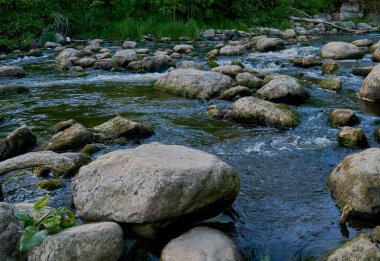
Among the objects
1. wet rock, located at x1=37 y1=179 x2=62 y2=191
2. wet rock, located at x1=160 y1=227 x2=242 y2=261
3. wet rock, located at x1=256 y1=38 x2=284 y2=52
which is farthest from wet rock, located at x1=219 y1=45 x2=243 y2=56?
wet rock, located at x1=160 y1=227 x2=242 y2=261

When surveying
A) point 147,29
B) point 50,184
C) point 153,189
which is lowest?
point 147,29

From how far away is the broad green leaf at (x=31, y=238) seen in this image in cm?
372

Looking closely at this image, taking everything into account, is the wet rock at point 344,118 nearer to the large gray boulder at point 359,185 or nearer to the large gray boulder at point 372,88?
the large gray boulder at point 372,88

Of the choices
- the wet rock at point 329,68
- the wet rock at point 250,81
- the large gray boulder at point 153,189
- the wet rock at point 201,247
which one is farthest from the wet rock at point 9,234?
the wet rock at point 329,68

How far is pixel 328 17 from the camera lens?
3244cm

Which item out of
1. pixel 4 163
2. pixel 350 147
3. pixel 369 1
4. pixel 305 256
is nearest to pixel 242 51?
pixel 350 147

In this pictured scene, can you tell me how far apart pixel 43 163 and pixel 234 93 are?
4.82m

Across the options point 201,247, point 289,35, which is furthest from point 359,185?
point 289,35

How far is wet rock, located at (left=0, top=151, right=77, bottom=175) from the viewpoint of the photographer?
582 cm

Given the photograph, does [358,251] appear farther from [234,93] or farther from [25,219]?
[234,93]

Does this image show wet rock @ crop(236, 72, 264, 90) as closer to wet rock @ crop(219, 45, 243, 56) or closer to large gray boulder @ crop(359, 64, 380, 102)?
large gray boulder @ crop(359, 64, 380, 102)

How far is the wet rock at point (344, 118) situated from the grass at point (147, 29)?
15106mm

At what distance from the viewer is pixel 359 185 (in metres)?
4.69

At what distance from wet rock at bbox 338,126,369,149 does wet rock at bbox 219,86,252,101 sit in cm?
328
